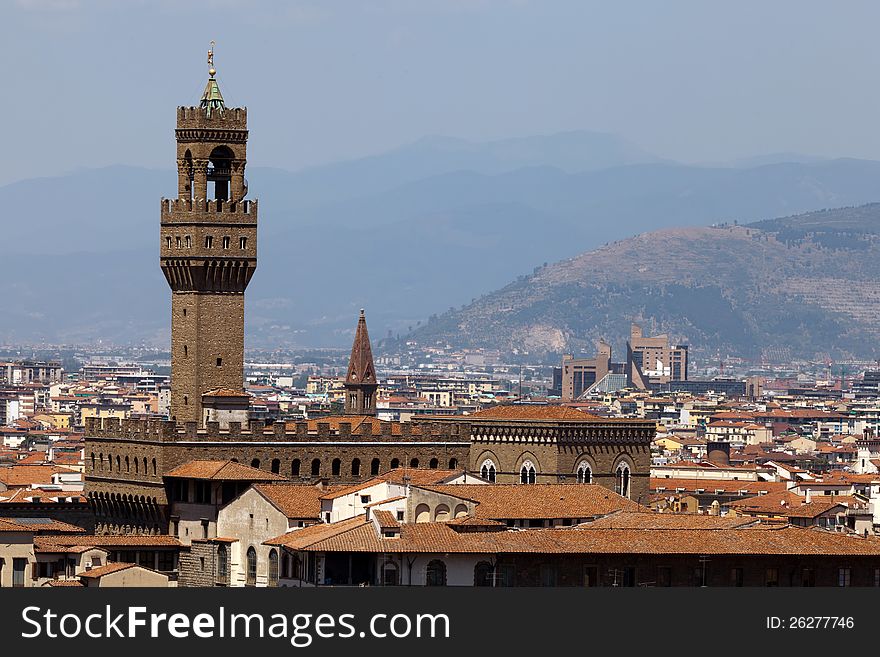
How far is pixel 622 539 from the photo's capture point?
72.7 meters

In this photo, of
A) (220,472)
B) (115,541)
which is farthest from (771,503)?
(115,541)

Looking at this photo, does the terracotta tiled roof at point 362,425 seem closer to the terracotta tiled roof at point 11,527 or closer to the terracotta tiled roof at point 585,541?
the terracotta tiled roof at point 11,527

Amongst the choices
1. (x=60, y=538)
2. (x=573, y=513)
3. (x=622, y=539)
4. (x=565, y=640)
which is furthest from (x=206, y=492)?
(x=565, y=640)

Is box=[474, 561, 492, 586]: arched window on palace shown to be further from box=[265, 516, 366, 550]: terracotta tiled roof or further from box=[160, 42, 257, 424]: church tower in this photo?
box=[160, 42, 257, 424]: church tower

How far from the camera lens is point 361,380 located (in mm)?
126812

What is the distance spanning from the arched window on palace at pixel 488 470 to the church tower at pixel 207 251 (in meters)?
7.92

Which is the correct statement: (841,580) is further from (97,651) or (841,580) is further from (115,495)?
(115,495)

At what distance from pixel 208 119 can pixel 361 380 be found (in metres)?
29.4

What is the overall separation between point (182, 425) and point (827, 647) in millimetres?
39185

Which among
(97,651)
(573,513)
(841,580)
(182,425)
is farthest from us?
(182,425)

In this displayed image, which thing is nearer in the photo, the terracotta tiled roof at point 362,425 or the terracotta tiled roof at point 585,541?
the terracotta tiled roof at point 585,541

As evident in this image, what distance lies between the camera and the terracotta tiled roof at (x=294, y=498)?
80.9 metres

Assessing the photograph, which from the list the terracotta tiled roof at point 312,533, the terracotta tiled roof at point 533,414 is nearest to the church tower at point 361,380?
the terracotta tiled roof at point 533,414

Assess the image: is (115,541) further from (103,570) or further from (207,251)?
(207,251)
